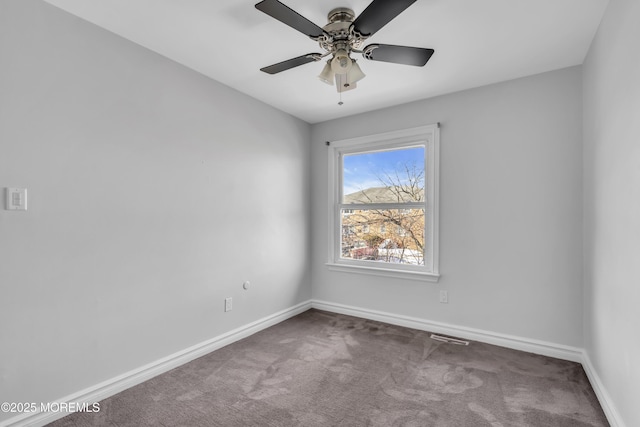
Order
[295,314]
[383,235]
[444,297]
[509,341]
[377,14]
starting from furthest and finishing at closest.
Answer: [295,314] → [383,235] → [444,297] → [509,341] → [377,14]

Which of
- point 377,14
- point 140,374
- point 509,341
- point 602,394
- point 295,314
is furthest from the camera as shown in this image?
point 295,314

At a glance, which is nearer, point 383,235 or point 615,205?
point 615,205

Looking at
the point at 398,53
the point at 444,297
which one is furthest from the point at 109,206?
the point at 444,297

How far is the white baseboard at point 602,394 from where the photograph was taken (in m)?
1.75

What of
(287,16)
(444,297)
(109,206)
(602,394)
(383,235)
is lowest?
(602,394)

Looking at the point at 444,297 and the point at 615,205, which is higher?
the point at 615,205

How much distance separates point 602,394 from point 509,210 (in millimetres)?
1461

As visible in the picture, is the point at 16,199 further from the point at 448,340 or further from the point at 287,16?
the point at 448,340

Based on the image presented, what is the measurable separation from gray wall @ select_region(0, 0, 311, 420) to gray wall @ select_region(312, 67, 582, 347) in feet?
6.03

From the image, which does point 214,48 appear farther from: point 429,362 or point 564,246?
point 564,246

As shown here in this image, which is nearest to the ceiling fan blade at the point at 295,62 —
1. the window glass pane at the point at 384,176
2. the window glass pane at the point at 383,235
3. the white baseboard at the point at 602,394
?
the window glass pane at the point at 384,176

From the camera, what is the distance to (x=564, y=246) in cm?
266

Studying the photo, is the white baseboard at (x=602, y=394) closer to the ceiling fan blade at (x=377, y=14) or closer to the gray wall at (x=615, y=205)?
the gray wall at (x=615, y=205)

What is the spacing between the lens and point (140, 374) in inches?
89.9
